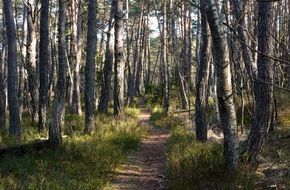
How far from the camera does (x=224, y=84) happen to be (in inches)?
242

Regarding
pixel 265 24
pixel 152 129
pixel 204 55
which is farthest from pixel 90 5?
pixel 265 24

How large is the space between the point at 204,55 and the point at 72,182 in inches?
183

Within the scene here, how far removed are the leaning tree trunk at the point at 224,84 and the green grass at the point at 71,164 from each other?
2231 millimetres

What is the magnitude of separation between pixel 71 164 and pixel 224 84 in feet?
11.7

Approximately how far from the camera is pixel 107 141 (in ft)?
33.9

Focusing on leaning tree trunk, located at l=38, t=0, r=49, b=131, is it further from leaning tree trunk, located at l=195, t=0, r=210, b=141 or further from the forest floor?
leaning tree trunk, located at l=195, t=0, r=210, b=141

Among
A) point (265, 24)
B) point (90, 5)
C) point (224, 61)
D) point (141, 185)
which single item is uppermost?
Result: point (90, 5)

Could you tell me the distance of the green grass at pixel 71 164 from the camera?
6.63 metres

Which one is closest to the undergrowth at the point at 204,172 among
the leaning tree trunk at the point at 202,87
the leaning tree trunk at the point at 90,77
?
the leaning tree trunk at the point at 202,87

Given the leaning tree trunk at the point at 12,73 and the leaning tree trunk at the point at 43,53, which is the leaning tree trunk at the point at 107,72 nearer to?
the leaning tree trunk at the point at 43,53

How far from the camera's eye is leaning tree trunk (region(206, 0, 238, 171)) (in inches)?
232

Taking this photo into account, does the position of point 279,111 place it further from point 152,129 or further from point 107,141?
point 107,141

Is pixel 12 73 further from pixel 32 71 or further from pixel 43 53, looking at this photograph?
pixel 32 71

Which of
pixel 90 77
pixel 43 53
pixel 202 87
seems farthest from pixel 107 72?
pixel 202 87
